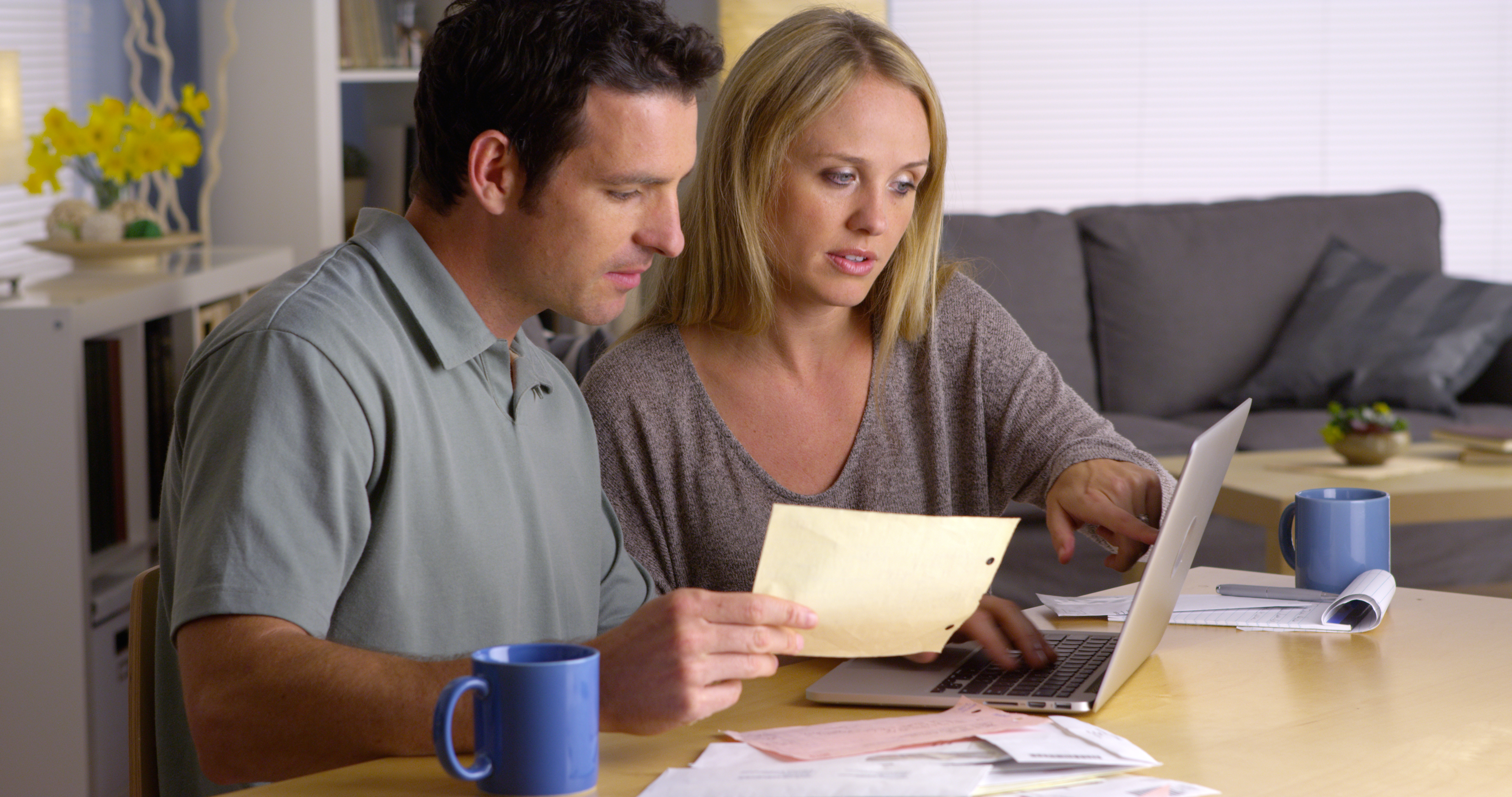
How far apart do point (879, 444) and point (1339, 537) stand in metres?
0.50

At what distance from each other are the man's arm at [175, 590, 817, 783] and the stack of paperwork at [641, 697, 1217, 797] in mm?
48

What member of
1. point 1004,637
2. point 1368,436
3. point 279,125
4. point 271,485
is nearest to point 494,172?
point 271,485

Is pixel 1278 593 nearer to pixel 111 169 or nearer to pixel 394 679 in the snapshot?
pixel 394 679

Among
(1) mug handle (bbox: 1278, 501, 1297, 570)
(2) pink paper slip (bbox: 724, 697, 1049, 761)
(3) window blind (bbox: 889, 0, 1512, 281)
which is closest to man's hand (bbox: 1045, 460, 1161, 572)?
(1) mug handle (bbox: 1278, 501, 1297, 570)

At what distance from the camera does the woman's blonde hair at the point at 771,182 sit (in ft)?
4.90

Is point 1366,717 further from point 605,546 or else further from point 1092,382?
point 1092,382

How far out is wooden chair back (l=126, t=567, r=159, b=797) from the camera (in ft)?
3.29

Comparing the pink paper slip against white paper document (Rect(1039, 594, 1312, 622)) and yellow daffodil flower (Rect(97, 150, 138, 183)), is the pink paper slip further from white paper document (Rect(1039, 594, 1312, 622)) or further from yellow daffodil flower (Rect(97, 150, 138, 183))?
yellow daffodil flower (Rect(97, 150, 138, 183))

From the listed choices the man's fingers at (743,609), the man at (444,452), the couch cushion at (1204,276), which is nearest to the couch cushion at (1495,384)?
the couch cushion at (1204,276)

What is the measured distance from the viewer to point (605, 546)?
1.31 meters

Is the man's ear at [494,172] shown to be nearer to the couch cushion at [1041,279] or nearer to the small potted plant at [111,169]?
the small potted plant at [111,169]

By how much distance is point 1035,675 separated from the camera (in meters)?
1.03

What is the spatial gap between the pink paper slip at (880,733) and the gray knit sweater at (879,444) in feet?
1.81

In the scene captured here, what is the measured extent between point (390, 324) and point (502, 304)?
Result: 0.44ft
